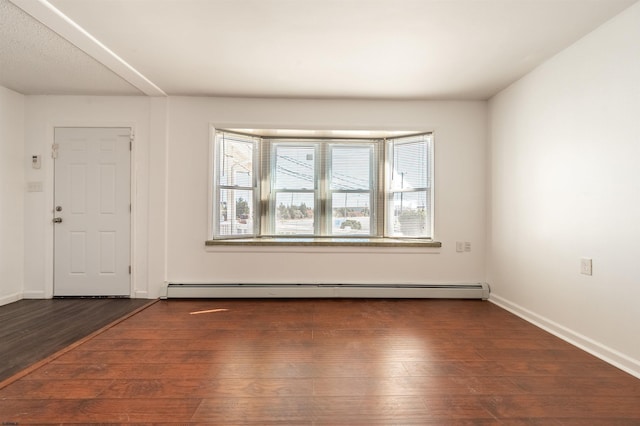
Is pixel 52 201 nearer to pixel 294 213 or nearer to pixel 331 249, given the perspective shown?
pixel 294 213

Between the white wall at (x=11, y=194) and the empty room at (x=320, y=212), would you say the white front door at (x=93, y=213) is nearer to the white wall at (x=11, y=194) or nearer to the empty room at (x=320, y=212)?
the empty room at (x=320, y=212)

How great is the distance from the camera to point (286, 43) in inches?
→ 105

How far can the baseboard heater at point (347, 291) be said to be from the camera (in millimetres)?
3902

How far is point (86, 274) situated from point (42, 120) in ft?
6.38

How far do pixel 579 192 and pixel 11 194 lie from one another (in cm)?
585

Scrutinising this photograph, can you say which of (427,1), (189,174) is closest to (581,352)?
(427,1)

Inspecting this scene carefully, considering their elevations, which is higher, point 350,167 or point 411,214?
point 350,167

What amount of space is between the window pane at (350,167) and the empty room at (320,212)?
0.03m

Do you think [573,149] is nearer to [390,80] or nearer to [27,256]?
[390,80]

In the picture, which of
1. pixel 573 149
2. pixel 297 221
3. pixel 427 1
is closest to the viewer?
pixel 427 1

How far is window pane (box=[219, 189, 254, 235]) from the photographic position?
4.12 meters

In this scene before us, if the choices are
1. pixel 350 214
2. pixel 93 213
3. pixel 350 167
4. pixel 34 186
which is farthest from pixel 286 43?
pixel 34 186

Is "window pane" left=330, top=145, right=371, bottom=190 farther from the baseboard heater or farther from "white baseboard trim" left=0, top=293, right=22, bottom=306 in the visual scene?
"white baseboard trim" left=0, top=293, right=22, bottom=306

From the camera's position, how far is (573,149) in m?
2.69
